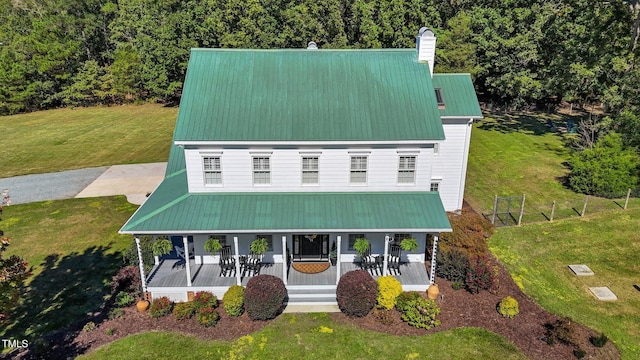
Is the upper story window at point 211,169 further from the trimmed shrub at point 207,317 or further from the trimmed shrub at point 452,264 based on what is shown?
the trimmed shrub at point 452,264

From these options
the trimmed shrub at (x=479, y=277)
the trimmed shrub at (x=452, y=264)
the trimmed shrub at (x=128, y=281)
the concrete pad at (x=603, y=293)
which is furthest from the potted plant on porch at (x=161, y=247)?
the concrete pad at (x=603, y=293)

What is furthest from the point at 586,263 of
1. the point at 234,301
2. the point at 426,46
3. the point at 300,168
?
the point at 234,301

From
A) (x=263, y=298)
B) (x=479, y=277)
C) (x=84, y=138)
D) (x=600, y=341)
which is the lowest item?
(x=84, y=138)

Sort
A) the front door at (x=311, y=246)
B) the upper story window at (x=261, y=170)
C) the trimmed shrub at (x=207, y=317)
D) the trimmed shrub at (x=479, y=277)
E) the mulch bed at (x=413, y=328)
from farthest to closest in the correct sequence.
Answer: the front door at (x=311, y=246) < the upper story window at (x=261, y=170) < the trimmed shrub at (x=479, y=277) < the trimmed shrub at (x=207, y=317) < the mulch bed at (x=413, y=328)

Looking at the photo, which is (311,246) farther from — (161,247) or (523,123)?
(523,123)

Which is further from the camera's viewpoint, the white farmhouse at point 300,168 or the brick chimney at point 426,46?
the brick chimney at point 426,46

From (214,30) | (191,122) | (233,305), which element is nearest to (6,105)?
(214,30)

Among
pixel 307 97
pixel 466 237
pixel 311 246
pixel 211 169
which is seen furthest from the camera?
pixel 311 246
